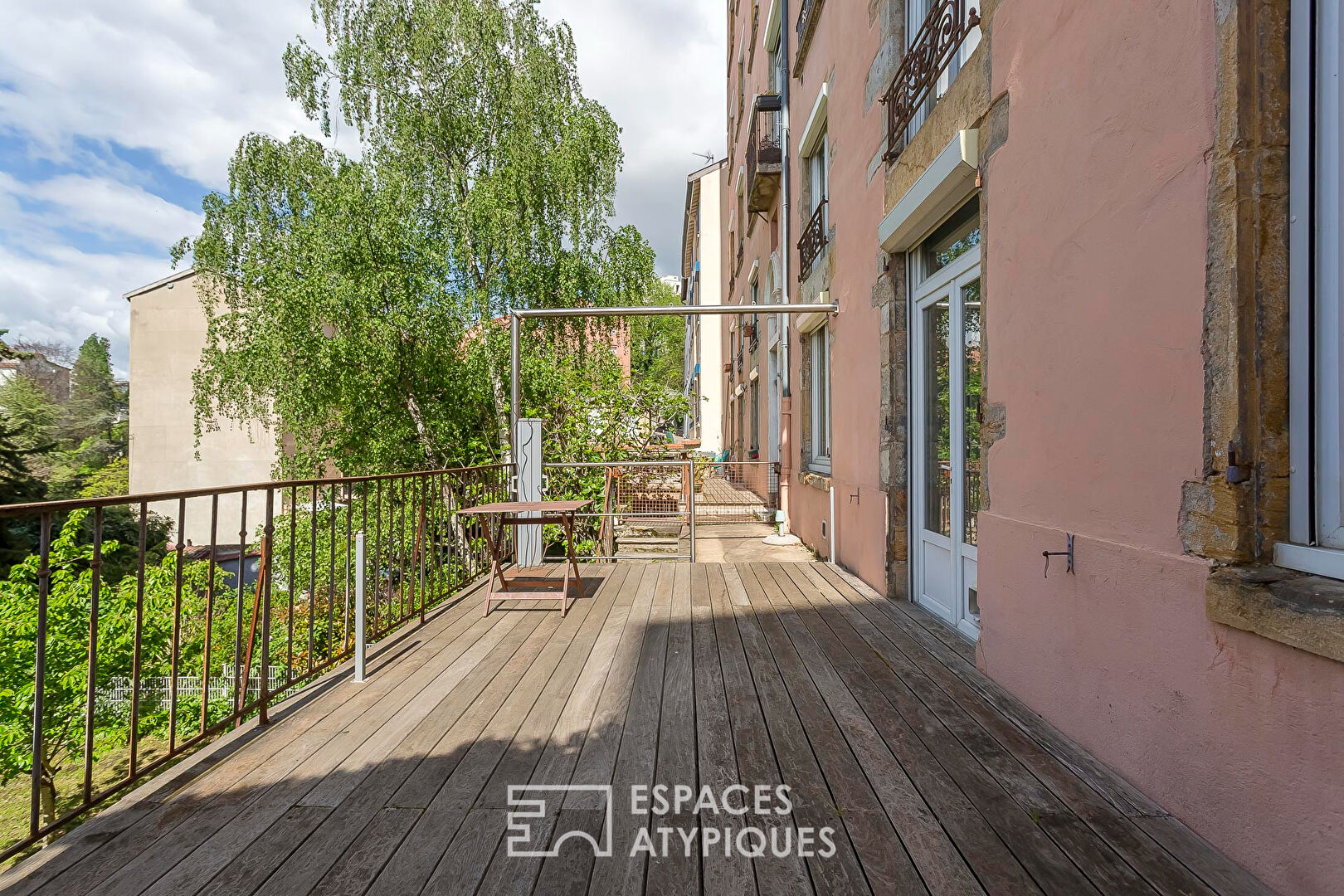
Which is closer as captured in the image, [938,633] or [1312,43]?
[1312,43]

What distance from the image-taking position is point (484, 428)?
1067 cm

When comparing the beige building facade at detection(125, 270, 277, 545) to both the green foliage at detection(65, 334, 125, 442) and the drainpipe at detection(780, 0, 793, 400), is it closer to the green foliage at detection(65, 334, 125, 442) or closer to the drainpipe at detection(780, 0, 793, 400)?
the green foliage at detection(65, 334, 125, 442)

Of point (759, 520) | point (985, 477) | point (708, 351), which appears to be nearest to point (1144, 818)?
point (985, 477)

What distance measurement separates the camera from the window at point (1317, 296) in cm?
142

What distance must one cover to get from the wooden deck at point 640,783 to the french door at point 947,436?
64 cm

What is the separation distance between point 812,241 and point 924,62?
3.03 metres

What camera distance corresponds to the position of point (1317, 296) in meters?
1.47

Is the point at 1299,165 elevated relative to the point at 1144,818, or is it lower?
elevated

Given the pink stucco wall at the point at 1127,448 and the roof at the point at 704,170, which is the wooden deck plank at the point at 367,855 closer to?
the pink stucco wall at the point at 1127,448

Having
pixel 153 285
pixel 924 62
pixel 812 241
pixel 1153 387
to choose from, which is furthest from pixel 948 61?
pixel 153 285

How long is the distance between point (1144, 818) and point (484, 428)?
33.0 ft

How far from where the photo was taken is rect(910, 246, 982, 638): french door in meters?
3.41

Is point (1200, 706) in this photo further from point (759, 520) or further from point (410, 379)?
point (410, 379)

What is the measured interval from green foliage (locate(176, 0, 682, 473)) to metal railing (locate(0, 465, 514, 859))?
4.95 ft
